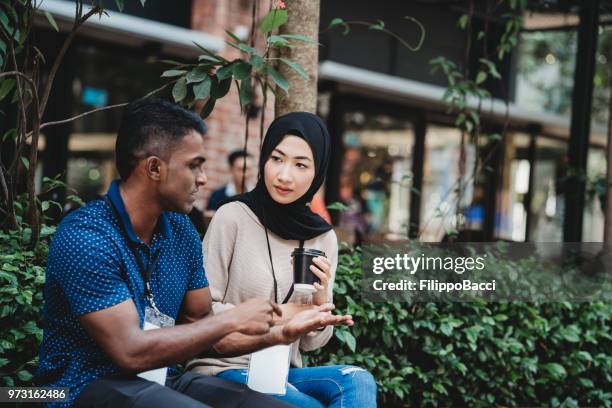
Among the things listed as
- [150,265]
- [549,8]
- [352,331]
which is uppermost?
[549,8]

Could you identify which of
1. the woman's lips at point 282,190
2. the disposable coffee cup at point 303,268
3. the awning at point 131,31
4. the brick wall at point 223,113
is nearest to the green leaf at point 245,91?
the woman's lips at point 282,190

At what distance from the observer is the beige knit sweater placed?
295 cm

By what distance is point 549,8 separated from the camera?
8594 millimetres

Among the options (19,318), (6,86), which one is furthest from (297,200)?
(6,86)

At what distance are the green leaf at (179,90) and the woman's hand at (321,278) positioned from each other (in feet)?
3.30

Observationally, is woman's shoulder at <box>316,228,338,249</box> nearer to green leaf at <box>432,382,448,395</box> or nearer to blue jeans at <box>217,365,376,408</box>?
blue jeans at <box>217,365,376,408</box>

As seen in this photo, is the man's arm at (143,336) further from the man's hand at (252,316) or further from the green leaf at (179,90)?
the green leaf at (179,90)

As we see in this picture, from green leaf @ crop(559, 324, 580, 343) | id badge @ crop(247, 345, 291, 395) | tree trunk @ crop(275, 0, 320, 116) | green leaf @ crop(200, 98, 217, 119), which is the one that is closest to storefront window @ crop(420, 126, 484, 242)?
green leaf @ crop(559, 324, 580, 343)

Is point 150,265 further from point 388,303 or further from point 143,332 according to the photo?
point 388,303

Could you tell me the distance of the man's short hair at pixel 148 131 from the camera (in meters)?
2.31

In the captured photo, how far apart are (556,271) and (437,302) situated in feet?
3.99

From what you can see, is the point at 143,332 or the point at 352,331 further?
the point at 352,331

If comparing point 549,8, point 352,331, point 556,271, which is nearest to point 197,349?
point 352,331

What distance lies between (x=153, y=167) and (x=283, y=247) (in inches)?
34.0
